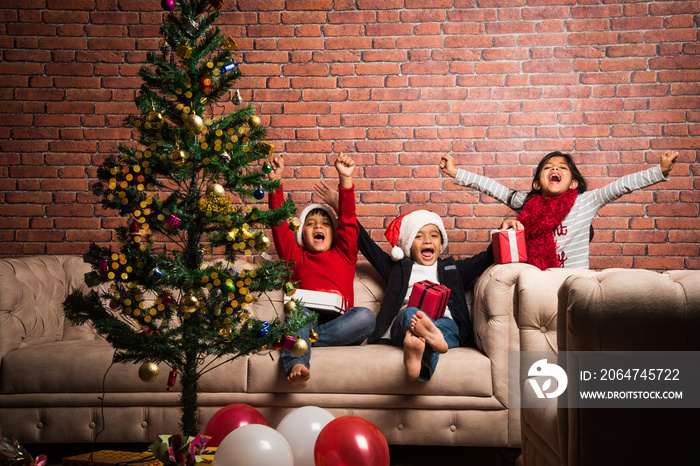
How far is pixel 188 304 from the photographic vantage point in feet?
4.65

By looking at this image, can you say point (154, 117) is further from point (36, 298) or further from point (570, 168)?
point (570, 168)

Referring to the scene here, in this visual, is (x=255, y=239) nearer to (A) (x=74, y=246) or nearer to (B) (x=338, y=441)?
(B) (x=338, y=441)

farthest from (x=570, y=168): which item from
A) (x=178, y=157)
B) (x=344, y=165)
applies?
(x=178, y=157)

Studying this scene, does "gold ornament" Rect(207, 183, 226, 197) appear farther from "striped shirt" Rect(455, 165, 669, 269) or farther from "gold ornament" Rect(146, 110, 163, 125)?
"striped shirt" Rect(455, 165, 669, 269)

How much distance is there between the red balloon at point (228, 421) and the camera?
1.58 m

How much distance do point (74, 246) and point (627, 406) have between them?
3164mm

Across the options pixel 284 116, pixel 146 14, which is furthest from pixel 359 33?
pixel 146 14

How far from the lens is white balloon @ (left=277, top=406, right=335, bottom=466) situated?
1.50 m

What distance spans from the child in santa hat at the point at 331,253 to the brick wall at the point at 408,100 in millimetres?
501

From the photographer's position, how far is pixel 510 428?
200cm

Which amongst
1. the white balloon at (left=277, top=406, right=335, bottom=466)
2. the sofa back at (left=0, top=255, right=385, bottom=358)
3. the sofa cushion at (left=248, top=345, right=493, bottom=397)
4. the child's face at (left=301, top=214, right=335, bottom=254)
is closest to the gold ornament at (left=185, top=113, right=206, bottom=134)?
the sofa back at (left=0, top=255, right=385, bottom=358)

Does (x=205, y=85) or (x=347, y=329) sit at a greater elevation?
(x=205, y=85)

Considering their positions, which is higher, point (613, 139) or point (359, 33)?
point (359, 33)

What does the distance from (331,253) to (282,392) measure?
2.58 ft
